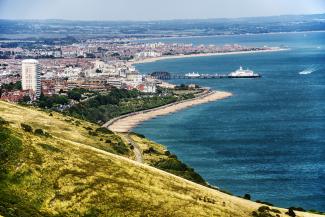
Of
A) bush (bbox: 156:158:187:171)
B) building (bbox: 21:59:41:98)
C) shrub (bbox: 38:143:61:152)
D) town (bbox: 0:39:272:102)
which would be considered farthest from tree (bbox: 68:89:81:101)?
shrub (bbox: 38:143:61:152)

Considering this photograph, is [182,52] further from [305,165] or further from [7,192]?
[7,192]

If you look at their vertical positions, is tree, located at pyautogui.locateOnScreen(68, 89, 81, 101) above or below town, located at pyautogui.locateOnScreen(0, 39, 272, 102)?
above

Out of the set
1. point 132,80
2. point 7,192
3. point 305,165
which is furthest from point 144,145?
point 132,80

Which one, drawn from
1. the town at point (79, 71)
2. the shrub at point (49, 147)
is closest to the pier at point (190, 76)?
the town at point (79, 71)

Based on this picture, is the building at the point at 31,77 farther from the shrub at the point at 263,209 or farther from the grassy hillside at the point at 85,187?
the shrub at the point at 263,209

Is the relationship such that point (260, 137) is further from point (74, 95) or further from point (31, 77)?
point (31, 77)

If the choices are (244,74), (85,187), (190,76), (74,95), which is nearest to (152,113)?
(74,95)

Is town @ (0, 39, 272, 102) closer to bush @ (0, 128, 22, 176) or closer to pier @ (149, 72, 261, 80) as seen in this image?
pier @ (149, 72, 261, 80)
